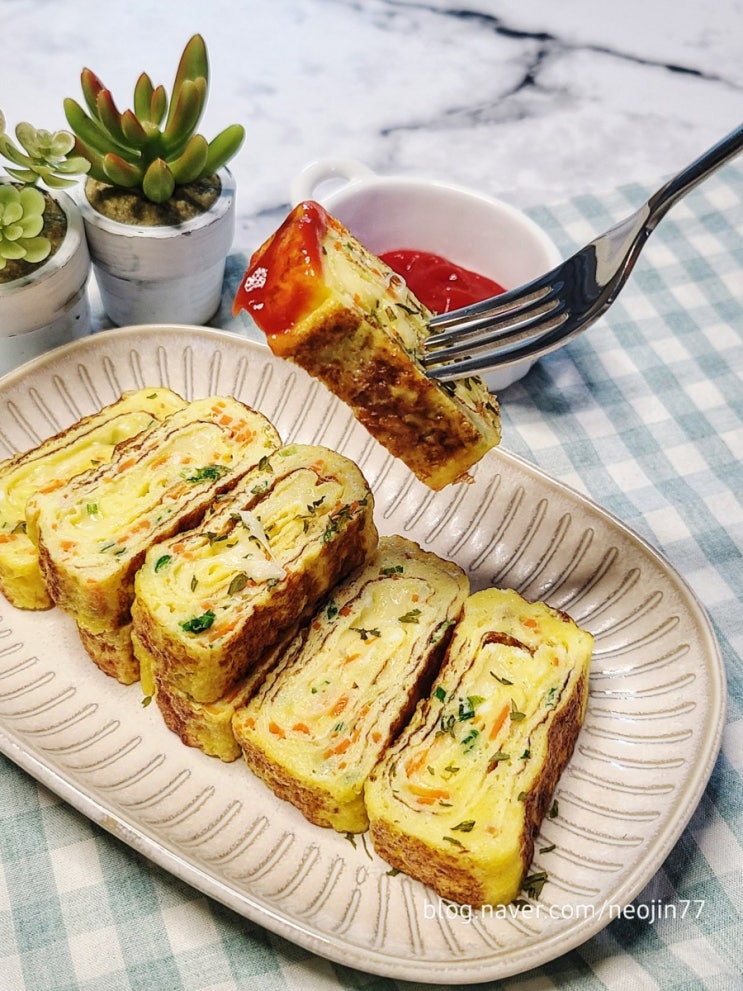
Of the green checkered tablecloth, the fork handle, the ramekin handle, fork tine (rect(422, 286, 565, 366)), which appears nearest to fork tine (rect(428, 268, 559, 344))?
fork tine (rect(422, 286, 565, 366))

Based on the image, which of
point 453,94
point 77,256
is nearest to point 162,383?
point 77,256

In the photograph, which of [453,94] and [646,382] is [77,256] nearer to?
[646,382]

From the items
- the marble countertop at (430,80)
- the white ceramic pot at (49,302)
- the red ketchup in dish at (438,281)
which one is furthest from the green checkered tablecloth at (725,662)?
the white ceramic pot at (49,302)

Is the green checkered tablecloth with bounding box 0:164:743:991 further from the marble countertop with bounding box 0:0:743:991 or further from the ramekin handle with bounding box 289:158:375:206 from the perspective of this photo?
the ramekin handle with bounding box 289:158:375:206

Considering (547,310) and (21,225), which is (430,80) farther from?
(547,310)

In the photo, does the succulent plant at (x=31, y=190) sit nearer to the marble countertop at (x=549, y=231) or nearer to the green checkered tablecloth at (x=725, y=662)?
the green checkered tablecloth at (x=725, y=662)

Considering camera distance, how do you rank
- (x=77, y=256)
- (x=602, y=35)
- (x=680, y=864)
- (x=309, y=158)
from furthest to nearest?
(x=602, y=35), (x=309, y=158), (x=77, y=256), (x=680, y=864)
